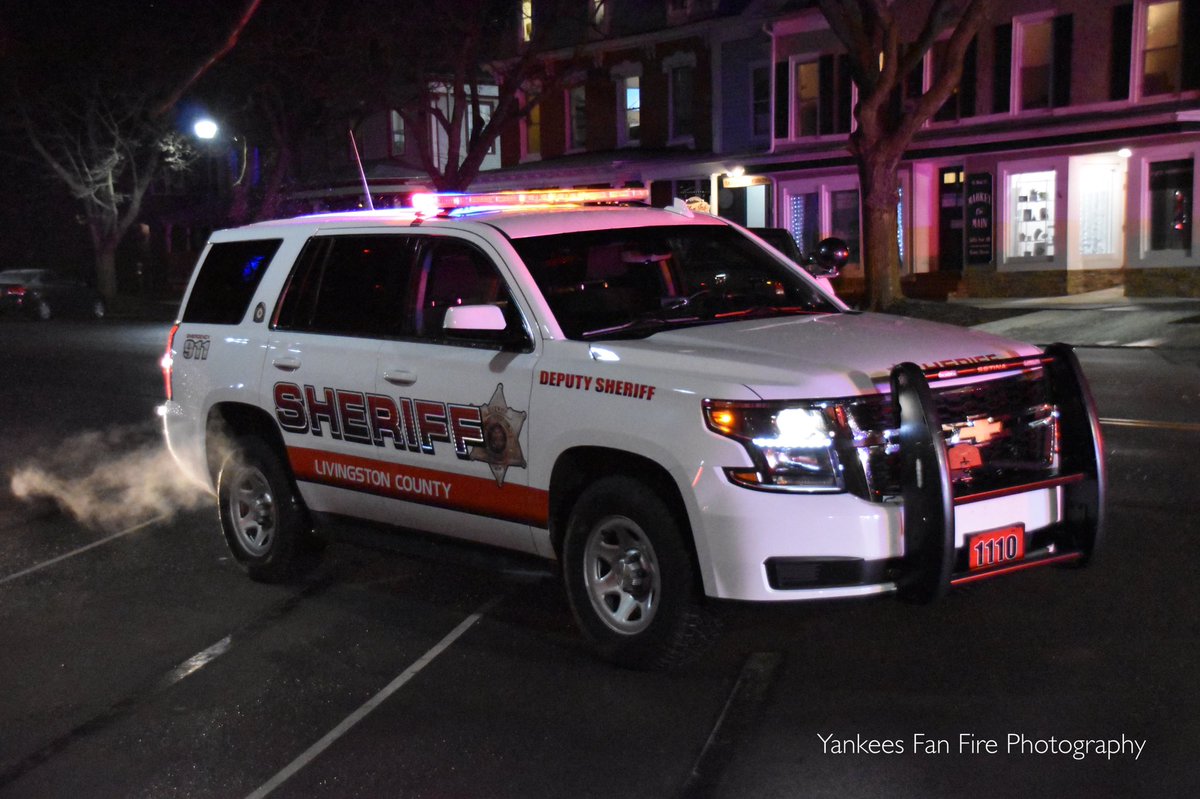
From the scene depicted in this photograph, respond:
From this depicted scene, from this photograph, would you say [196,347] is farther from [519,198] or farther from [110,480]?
[110,480]

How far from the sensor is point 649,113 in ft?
121

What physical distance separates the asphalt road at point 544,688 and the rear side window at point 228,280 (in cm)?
149

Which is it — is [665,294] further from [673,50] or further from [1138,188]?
[673,50]

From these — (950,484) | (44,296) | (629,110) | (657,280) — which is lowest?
(44,296)

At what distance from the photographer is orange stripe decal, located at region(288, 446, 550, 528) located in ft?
19.6

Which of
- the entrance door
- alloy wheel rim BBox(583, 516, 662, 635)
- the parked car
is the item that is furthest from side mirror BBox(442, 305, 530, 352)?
the parked car

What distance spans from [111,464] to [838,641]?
793 centimetres

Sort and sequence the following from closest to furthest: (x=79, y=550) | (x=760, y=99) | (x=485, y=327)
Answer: (x=485, y=327), (x=79, y=550), (x=760, y=99)

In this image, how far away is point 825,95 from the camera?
106 ft

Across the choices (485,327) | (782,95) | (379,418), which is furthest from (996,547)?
(782,95)

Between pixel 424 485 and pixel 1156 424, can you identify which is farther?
pixel 1156 424

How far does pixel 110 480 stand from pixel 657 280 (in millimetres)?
6140

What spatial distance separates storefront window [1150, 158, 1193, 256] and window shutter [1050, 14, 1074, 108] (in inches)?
98.1

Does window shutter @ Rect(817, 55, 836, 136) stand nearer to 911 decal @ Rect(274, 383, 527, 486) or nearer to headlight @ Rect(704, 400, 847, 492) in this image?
911 decal @ Rect(274, 383, 527, 486)
